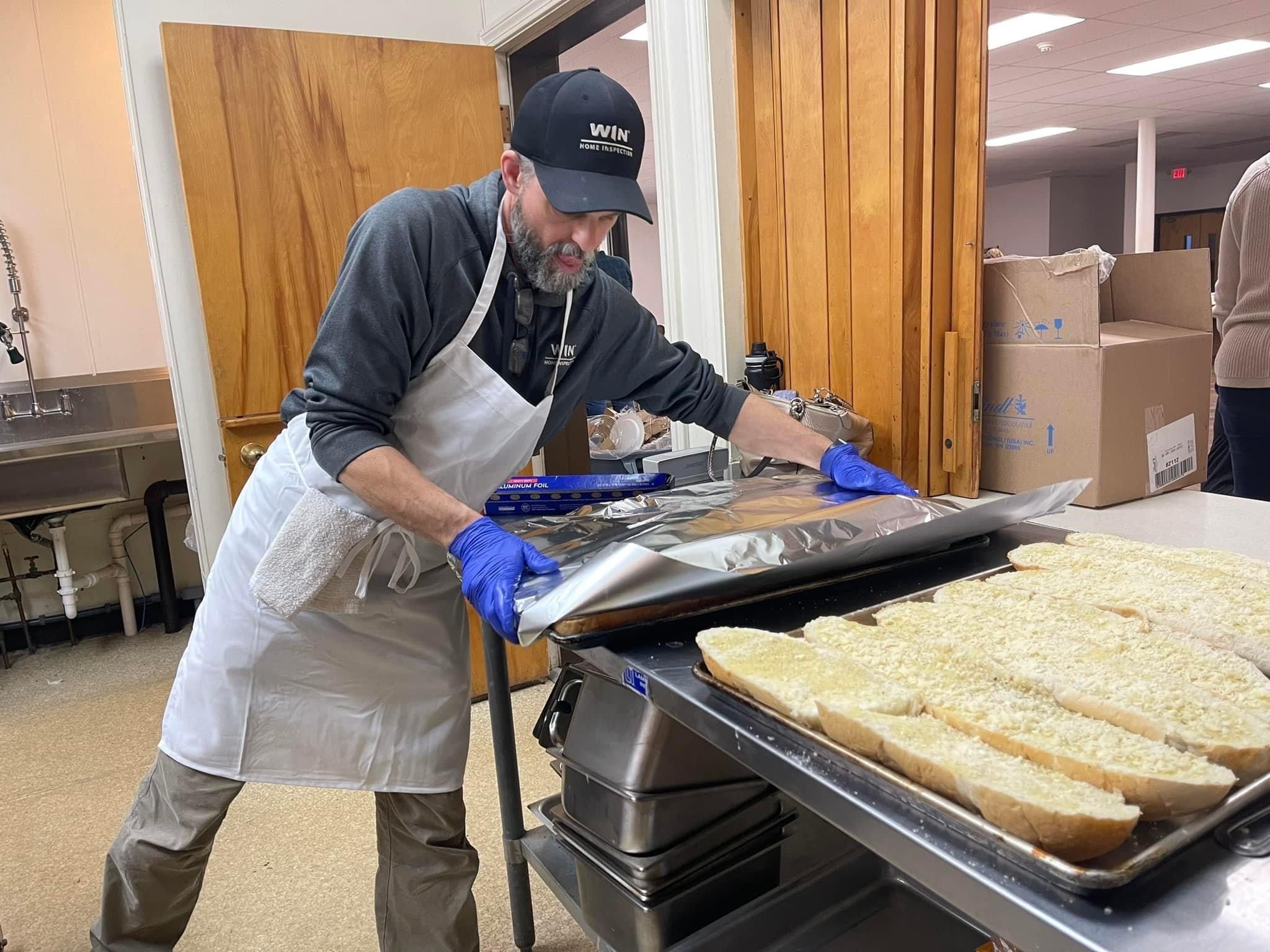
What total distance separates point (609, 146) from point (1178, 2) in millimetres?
5494

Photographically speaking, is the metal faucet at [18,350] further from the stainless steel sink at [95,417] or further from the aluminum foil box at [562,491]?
the aluminum foil box at [562,491]

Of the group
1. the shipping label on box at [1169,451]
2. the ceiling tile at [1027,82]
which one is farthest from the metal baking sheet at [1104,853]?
the ceiling tile at [1027,82]

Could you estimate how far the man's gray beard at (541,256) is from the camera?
1.35 meters

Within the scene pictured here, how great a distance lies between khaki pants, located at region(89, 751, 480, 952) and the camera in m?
1.45

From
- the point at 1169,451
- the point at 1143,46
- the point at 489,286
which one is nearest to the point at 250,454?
the point at 489,286

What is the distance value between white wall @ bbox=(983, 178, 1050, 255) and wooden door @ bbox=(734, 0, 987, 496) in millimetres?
12056

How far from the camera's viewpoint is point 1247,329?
84.4 inches

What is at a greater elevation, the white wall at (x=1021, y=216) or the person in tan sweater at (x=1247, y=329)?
the white wall at (x=1021, y=216)

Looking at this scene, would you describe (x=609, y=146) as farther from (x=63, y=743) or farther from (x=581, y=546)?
(x=63, y=743)

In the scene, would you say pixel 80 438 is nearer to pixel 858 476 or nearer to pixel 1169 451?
pixel 858 476

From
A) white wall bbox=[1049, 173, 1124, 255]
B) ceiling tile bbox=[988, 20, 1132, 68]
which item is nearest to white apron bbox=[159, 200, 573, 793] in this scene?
ceiling tile bbox=[988, 20, 1132, 68]

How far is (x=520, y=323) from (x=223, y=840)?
1664 millimetres

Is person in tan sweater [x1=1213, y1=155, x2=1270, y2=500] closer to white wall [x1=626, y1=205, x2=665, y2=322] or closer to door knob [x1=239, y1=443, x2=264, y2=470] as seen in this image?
door knob [x1=239, y1=443, x2=264, y2=470]

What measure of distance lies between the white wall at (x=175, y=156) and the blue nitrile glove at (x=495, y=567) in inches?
73.9
